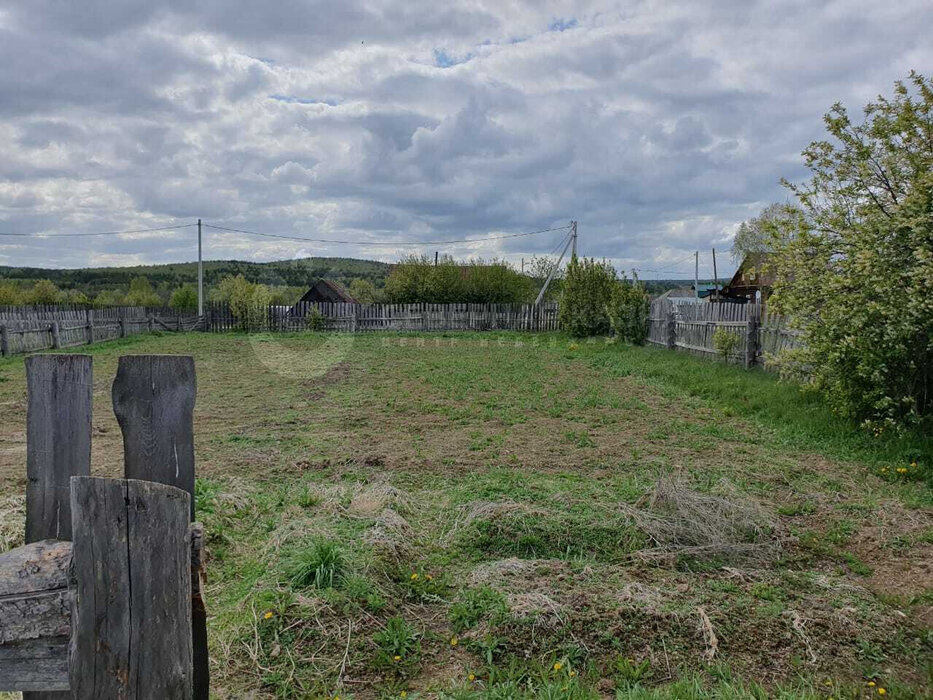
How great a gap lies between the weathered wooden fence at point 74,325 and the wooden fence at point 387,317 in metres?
2.11

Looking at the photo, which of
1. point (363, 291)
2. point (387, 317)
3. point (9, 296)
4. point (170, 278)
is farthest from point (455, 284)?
point (170, 278)

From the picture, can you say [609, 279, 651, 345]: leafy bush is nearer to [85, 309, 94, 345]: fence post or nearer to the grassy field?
the grassy field

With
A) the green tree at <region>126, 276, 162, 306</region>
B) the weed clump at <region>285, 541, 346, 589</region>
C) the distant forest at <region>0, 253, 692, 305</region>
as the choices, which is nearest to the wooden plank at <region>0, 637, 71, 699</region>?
Result: the weed clump at <region>285, 541, 346, 589</region>

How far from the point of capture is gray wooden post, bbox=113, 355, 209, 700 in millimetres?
1921

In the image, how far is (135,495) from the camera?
54.4 inches

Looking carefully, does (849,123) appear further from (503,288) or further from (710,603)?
(503,288)

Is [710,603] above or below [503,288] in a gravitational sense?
below

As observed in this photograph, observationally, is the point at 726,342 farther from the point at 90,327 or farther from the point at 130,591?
the point at 90,327

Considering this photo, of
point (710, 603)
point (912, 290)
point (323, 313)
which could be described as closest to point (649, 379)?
point (912, 290)

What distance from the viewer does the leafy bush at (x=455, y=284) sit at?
35969 mm

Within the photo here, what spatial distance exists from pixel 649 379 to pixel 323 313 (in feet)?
67.3

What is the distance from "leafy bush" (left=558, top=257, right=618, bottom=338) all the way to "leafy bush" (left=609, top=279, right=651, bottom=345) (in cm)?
289

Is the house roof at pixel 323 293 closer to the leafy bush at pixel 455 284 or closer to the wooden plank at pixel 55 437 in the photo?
the leafy bush at pixel 455 284

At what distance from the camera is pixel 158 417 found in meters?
1.95
